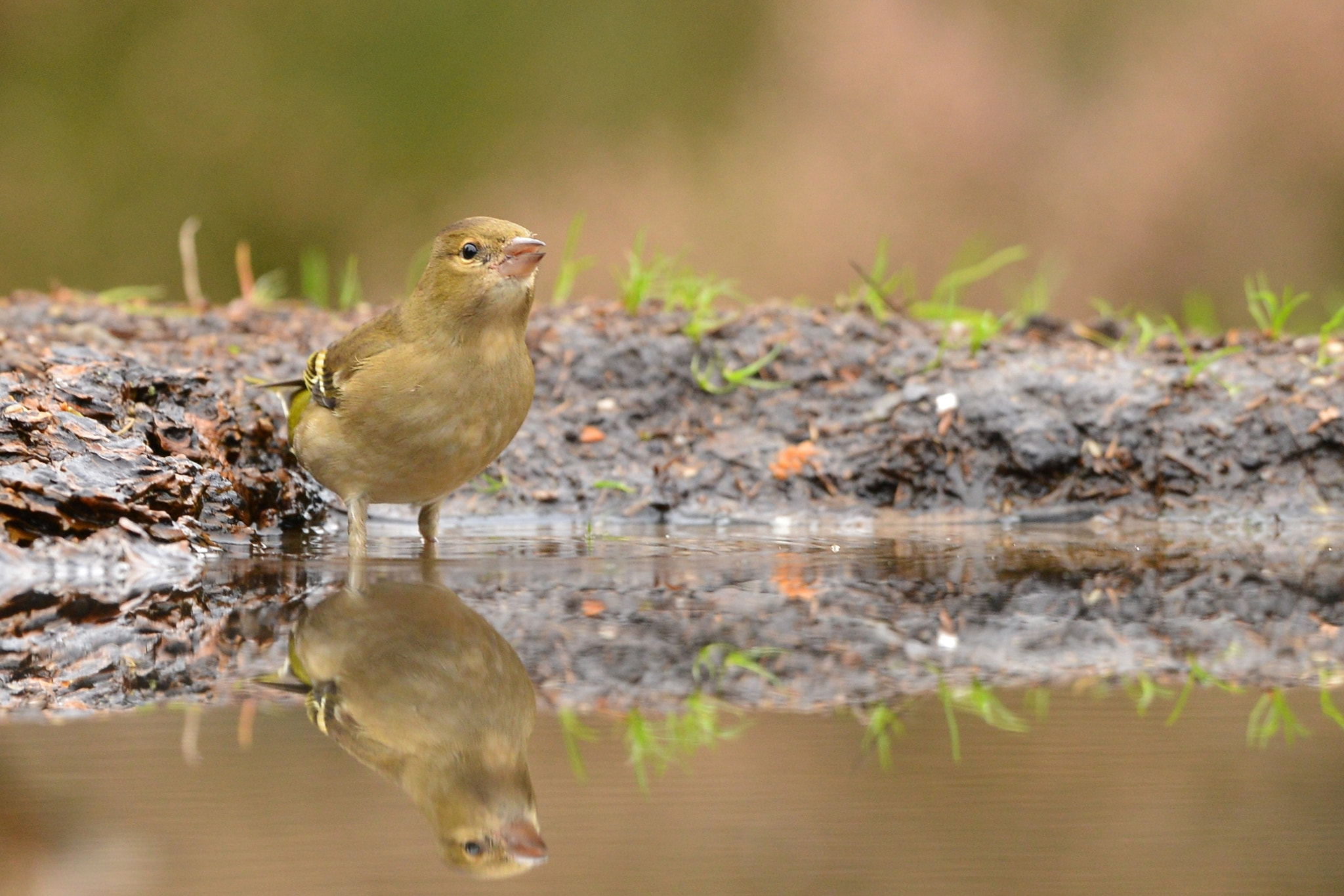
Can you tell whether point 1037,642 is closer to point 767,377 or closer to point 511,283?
point 511,283

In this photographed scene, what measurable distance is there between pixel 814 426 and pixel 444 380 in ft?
6.92

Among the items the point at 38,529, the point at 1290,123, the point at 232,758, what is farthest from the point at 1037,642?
the point at 1290,123

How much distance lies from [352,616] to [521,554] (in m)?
1.26

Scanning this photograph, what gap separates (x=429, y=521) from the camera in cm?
567

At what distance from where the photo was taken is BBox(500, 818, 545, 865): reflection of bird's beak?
2121mm

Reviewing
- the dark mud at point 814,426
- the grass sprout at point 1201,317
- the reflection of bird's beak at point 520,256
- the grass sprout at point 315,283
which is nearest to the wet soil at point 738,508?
the dark mud at point 814,426

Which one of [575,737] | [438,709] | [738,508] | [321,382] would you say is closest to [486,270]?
[321,382]

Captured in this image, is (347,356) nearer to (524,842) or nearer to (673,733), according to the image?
(673,733)

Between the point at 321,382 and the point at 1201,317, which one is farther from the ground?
the point at 1201,317

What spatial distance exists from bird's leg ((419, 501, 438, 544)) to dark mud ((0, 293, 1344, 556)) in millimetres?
601

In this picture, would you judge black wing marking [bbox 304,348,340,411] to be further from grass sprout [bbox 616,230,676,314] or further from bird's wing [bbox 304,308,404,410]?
grass sprout [bbox 616,230,676,314]

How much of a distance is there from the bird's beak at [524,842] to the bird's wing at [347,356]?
10.8 ft

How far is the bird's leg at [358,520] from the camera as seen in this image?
17.6 ft

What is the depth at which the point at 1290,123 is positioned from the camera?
12398mm
